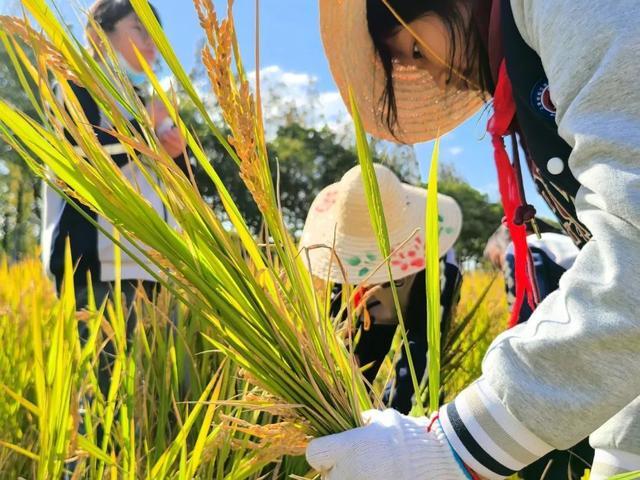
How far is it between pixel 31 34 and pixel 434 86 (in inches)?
29.4

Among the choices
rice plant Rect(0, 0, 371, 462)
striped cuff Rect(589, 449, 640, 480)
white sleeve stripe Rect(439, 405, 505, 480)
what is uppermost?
rice plant Rect(0, 0, 371, 462)

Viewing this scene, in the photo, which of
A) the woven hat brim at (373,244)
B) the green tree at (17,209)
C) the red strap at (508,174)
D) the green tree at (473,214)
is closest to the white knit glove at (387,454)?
the red strap at (508,174)

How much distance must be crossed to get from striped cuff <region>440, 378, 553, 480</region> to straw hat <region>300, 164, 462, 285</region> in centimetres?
83

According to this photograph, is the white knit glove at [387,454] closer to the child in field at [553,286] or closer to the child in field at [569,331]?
the child in field at [569,331]

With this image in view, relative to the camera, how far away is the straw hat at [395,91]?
39.2 inches

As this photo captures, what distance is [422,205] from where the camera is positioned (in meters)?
1.67

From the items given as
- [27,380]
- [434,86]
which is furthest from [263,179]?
[27,380]

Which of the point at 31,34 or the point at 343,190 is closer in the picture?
the point at 31,34

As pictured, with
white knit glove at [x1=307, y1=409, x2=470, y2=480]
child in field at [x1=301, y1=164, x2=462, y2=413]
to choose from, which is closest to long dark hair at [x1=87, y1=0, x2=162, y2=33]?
child in field at [x1=301, y1=164, x2=462, y2=413]

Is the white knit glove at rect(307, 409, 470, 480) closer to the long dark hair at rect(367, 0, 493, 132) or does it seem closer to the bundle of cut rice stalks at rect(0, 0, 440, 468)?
the bundle of cut rice stalks at rect(0, 0, 440, 468)

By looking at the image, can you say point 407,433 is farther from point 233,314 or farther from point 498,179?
point 498,179

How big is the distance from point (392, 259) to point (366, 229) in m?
0.12

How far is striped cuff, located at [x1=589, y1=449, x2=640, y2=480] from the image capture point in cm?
63

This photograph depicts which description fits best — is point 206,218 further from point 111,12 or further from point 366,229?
point 111,12
